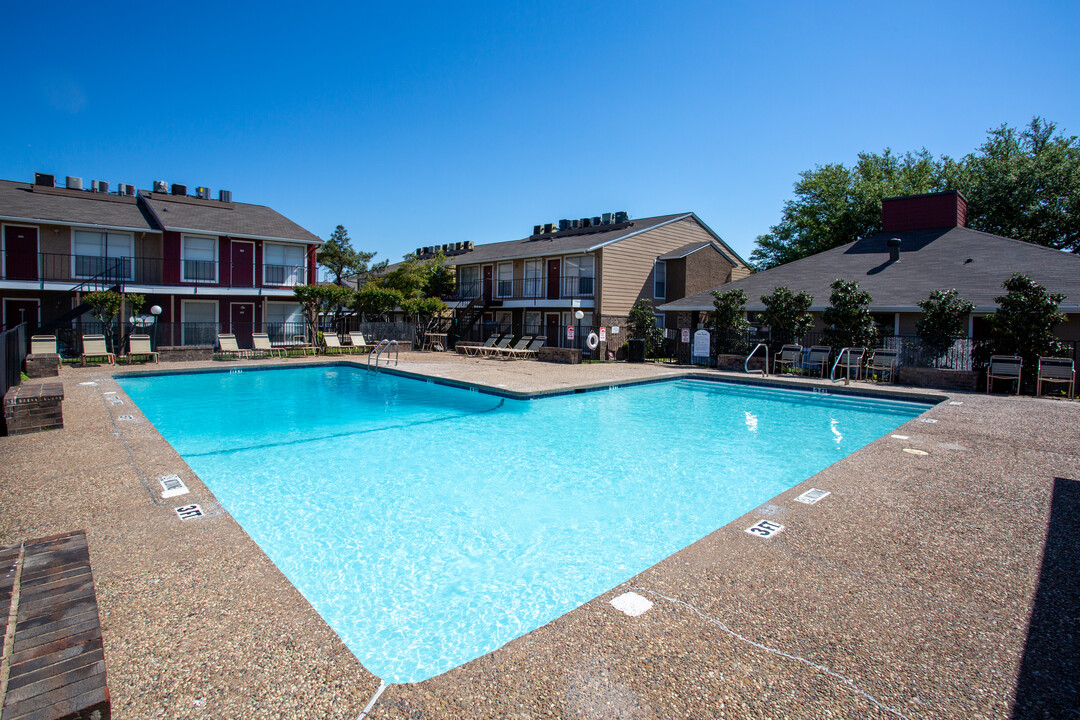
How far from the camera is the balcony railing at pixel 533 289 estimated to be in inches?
1002

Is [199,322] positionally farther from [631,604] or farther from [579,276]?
[631,604]

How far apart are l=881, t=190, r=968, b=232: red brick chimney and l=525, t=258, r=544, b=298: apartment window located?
1521 centimetres

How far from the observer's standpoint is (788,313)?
17234 millimetres

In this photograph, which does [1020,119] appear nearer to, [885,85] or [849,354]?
[885,85]

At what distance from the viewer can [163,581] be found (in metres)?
3.10

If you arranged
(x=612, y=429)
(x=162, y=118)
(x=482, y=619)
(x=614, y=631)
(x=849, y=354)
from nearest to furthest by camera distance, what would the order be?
(x=614, y=631) < (x=482, y=619) < (x=612, y=429) < (x=849, y=354) < (x=162, y=118)

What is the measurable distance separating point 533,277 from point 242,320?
13.7m

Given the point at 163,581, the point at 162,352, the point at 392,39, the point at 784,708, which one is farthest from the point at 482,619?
the point at 162,352

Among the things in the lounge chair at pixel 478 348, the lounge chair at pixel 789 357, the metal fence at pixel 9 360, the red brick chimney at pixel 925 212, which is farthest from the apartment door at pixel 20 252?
the red brick chimney at pixel 925 212

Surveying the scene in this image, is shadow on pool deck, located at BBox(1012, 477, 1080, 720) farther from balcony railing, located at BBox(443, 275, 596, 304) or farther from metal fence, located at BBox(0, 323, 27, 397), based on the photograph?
balcony railing, located at BBox(443, 275, 596, 304)

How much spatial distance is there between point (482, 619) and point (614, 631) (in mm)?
1688

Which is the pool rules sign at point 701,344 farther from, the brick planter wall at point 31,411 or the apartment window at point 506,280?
the brick planter wall at point 31,411


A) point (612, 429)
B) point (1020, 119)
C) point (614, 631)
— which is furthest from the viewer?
point (1020, 119)

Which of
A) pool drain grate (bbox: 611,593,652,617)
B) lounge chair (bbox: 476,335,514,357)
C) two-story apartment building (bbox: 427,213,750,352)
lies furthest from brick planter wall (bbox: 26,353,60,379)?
two-story apartment building (bbox: 427,213,750,352)
